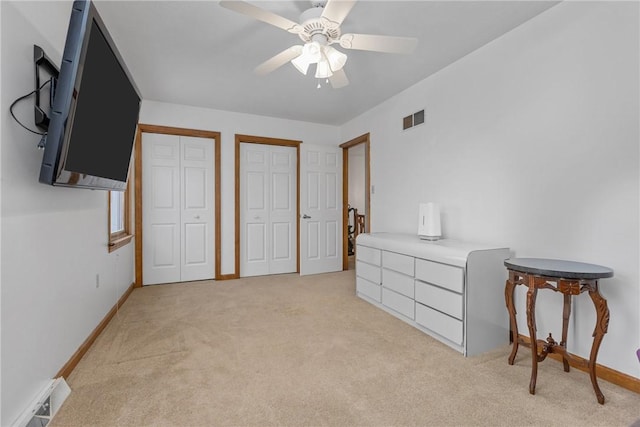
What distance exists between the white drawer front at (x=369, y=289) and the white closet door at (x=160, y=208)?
8.28ft

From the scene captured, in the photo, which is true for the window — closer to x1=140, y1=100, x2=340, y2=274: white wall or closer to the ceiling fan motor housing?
x1=140, y1=100, x2=340, y2=274: white wall

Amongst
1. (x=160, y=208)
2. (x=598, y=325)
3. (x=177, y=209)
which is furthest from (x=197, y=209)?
(x=598, y=325)

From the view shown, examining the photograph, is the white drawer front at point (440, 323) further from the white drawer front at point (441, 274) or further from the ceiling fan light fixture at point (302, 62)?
the ceiling fan light fixture at point (302, 62)

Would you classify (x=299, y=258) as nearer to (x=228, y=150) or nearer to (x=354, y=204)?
(x=228, y=150)

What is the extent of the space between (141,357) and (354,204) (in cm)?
579

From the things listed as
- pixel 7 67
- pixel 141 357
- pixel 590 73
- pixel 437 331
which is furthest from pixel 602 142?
pixel 141 357

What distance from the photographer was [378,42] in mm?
1975

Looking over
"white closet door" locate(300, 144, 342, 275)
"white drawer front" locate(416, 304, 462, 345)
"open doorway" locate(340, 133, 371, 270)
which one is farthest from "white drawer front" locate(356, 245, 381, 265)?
"open doorway" locate(340, 133, 371, 270)

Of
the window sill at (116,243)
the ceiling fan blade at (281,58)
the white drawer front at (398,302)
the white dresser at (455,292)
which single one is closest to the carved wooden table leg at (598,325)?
the white dresser at (455,292)

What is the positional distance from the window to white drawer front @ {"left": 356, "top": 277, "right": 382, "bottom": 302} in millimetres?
2517

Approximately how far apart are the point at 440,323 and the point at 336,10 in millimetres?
2227

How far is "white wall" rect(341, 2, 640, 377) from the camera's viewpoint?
1.78 m

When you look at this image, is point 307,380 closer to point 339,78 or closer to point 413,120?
point 339,78

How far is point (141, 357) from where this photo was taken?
212 centimetres
